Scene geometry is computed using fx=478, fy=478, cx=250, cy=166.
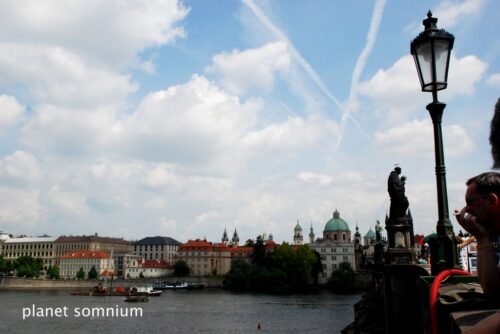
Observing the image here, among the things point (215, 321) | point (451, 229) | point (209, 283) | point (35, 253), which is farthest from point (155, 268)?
point (451, 229)

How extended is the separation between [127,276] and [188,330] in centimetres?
10447

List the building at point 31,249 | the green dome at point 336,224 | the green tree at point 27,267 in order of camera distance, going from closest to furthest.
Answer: the green tree at point 27,267 < the green dome at point 336,224 < the building at point 31,249

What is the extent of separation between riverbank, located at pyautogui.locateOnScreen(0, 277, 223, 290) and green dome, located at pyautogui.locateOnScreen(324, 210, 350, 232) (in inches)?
1434

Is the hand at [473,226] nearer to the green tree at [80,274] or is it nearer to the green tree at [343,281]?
the green tree at [343,281]

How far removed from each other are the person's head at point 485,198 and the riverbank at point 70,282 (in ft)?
401

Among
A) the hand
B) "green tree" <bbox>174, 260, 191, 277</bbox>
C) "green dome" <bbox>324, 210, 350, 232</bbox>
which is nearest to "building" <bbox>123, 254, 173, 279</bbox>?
"green tree" <bbox>174, 260, 191, 277</bbox>

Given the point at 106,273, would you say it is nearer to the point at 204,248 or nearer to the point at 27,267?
the point at 27,267

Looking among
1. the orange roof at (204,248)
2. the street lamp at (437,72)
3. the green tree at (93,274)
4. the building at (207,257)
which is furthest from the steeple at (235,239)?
the street lamp at (437,72)

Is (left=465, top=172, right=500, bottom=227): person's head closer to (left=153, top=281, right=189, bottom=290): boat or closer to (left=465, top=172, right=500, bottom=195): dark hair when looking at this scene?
(left=465, top=172, right=500, bottom=195): dark hair

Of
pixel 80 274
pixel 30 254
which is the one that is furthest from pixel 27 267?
pixel 30 254

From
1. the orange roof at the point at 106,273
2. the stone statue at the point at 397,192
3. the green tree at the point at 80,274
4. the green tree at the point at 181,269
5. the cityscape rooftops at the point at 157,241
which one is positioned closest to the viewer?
the stone statue at the point at 397,192

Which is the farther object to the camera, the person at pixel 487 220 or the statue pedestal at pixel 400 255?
the statue pedestal at pixel 400 255

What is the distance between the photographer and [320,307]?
6425cm

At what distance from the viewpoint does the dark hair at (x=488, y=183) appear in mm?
2717
